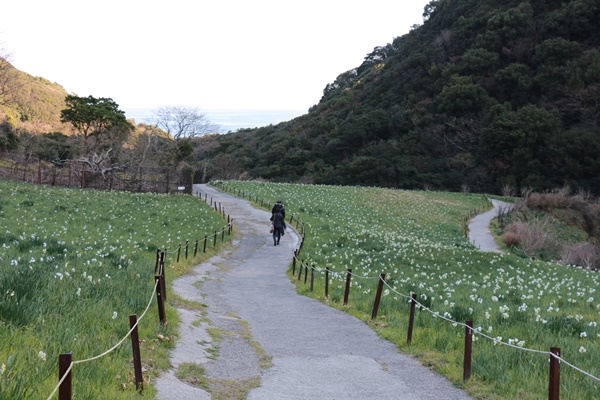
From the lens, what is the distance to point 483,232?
131 ft

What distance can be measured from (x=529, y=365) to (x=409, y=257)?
42.4 feet

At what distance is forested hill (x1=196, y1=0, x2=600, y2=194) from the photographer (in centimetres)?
6444

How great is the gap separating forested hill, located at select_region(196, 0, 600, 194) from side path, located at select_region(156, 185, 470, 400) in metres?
56.8

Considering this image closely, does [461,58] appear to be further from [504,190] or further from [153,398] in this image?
[153,398]

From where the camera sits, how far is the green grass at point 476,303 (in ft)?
21.8

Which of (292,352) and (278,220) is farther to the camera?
(278,220)

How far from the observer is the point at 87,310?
664 cm

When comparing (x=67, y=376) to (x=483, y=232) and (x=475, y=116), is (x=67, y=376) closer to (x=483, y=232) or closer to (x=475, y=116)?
(x=483, y=232)

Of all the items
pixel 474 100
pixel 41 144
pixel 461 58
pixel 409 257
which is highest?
pixel 461 58

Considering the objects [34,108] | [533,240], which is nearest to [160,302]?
[533,240]

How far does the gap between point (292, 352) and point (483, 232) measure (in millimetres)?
34485

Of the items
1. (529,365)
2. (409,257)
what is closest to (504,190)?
(409,257)

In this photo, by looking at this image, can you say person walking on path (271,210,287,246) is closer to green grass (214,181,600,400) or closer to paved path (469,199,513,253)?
green grass (214,181,600,400)

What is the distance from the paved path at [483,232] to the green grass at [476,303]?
247 cm
